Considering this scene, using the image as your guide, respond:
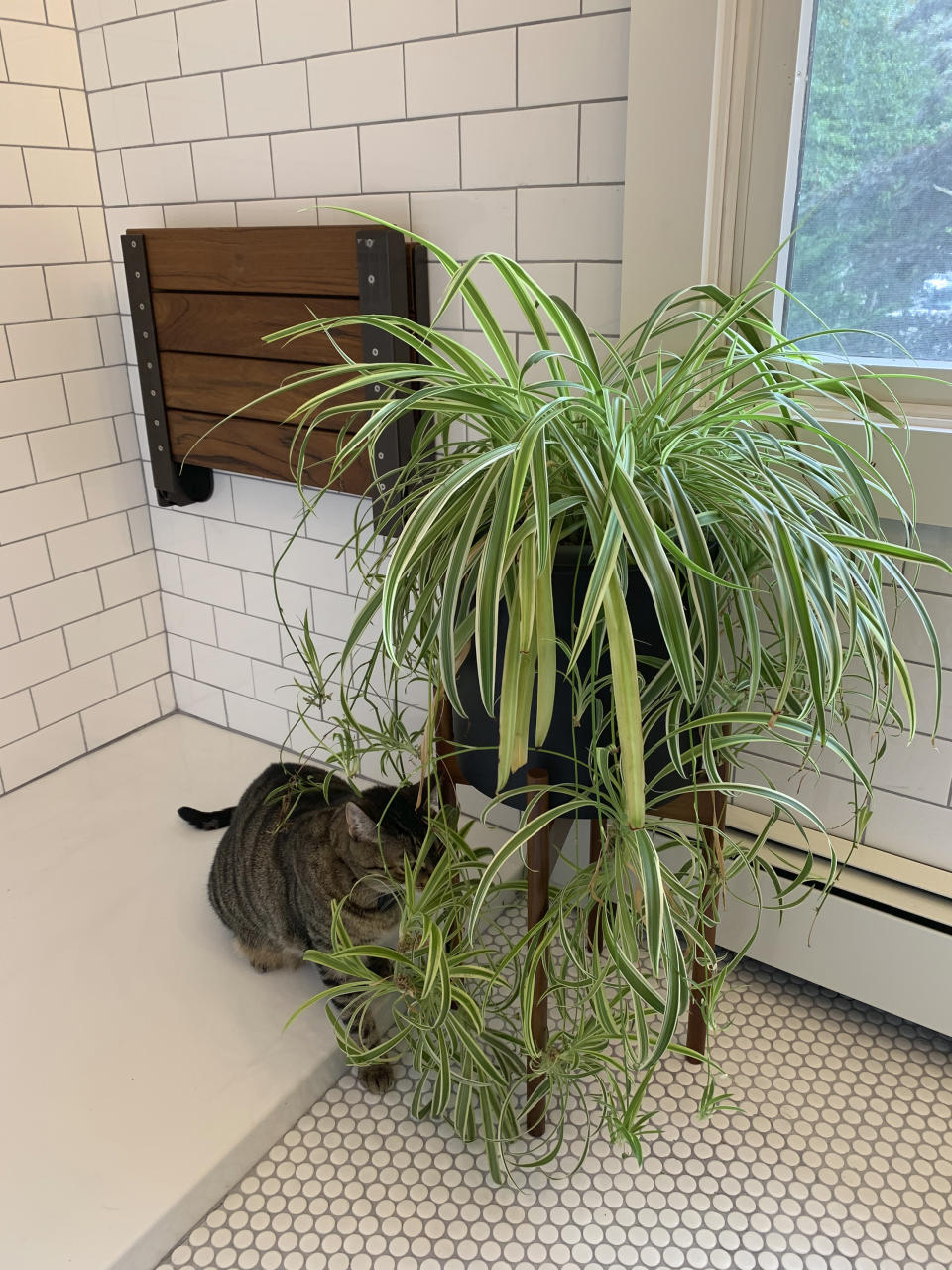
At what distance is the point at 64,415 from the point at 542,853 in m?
1.51

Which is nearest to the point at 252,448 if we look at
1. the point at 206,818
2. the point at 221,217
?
the point at 221,217

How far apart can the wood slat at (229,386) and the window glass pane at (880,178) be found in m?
0.78

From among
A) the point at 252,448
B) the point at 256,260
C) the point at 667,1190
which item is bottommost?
the point at 667,1190

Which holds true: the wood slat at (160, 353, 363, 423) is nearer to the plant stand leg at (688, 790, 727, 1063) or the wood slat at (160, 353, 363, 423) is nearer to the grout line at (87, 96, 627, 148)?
the grout line at (87, 96, 627, 148)

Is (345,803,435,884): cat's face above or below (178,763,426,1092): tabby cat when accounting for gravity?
above

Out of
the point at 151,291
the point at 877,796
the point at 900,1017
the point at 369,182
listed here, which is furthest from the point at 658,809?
the point at 151,291

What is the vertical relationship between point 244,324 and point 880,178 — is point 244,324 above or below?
below

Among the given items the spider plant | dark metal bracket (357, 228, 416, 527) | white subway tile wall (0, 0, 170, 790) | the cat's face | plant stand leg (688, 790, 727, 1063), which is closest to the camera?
the spider plant

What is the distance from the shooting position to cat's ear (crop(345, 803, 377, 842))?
49.5 inches

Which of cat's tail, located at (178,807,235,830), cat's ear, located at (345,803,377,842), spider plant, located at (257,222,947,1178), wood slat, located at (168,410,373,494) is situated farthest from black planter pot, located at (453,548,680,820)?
A: cat's tail, located at (178,807,235,830)

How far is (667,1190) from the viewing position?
127 centimetres

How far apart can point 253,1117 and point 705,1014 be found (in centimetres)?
64

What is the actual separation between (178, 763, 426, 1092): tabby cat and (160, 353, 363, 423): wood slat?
67 centimetres

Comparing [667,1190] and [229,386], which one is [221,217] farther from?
[667,1190]
